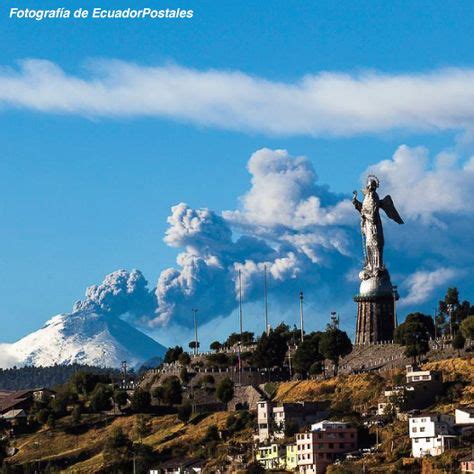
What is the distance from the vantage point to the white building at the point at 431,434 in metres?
155

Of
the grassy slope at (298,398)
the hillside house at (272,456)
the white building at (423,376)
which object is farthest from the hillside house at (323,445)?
the white building at (423,376)

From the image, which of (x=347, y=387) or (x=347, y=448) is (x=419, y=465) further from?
(x=347, y=387)

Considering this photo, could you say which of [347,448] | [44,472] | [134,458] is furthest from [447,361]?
[44,472]

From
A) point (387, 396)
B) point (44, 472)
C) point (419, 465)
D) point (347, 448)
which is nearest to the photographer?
point (419, 465)

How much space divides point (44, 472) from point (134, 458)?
17639mm

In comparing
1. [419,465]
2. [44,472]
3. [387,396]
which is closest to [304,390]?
[387,396]

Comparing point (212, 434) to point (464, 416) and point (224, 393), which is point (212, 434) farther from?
point (464, 416)

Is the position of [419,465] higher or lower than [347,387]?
lower

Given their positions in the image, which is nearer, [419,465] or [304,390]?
[419,465]

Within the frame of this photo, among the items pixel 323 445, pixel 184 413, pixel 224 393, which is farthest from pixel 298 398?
pixel 323 445

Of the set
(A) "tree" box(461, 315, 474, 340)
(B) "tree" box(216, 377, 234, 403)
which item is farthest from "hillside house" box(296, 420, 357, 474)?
(B) "tree" box(216, 377, 234, 403)

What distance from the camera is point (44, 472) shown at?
19125 centimetres

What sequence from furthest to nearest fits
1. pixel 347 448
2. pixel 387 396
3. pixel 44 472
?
pixel 44 472
pixel 387 396
pixel 347 448

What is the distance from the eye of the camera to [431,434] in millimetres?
156500
